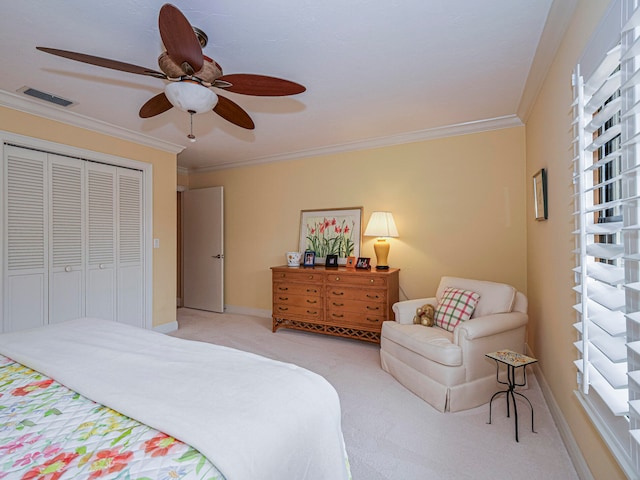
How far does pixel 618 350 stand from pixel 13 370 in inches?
92.0

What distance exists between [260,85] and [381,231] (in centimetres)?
230

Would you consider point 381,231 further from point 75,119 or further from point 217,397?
point 75,119

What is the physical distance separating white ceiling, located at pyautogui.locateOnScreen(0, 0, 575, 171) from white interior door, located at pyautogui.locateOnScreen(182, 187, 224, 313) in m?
1.80

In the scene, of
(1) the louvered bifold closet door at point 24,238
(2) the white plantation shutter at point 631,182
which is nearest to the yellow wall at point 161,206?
(1) the louvered bifold closet door at point 24,238

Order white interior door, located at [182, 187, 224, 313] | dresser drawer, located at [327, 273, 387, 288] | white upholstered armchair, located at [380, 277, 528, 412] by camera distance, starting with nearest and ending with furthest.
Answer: white upholstered armchair, located at [380, 277, 528, 412]
dresser drawer, located at [327, 273, 387, 288]
white interior door, located at [182, 187, 224, 313]

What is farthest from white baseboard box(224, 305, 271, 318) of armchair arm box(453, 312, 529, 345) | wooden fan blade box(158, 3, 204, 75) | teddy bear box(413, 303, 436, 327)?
wooden fan blade box(158, 3, 204, 75)

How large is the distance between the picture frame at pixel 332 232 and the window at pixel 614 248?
267 centimetres

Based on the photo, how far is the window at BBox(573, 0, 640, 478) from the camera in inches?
39.2

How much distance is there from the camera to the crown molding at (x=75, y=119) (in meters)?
2.80

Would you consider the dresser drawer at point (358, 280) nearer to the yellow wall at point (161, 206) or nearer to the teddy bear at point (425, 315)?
the teddy bear at point (425, 315)

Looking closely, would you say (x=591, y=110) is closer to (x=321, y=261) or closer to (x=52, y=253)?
(x=321, y=261)

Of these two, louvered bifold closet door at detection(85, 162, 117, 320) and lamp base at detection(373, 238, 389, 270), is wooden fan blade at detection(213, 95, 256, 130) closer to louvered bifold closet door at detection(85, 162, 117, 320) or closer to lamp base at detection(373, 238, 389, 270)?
lamp base at detection(373, 238, 389, 270)

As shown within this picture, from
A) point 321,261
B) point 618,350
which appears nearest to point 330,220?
point 321,261

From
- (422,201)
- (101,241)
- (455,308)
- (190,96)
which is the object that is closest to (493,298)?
(455,308)
